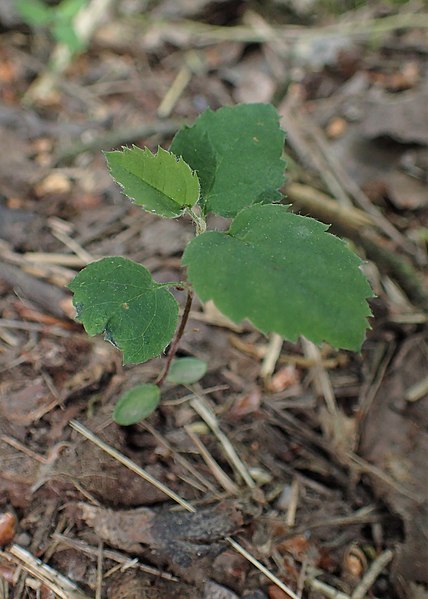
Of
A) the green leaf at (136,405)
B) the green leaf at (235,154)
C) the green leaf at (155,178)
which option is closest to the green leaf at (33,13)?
the green leaf at (235,154)

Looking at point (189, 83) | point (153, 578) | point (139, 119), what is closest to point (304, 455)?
point (153, 578)

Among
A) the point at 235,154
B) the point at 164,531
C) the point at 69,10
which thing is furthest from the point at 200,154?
the point at 69,10

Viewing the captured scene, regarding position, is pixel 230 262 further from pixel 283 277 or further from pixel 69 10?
pixel 69 10

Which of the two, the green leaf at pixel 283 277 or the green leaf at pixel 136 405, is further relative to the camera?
the green leaf at pixel 136 405

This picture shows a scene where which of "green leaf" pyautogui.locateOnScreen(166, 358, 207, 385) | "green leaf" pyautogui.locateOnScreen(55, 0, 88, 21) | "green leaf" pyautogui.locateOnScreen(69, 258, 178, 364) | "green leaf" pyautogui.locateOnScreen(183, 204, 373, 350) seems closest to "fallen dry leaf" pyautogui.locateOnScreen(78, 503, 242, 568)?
"green leaf" pyautogui.locateOnScreen(166, 358, 207, 385)

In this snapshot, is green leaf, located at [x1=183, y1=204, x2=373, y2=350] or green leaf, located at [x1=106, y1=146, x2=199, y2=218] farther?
green leaf, located at [x1=106, y1=146, x2=199, y2=218]

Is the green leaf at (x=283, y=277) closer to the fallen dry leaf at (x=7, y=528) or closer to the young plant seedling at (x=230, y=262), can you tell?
the young plant seedling at (x=230, y=262)

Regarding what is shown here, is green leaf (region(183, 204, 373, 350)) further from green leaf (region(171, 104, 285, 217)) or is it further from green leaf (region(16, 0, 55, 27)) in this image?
green leaf (region(16, 0, 55, 27))
